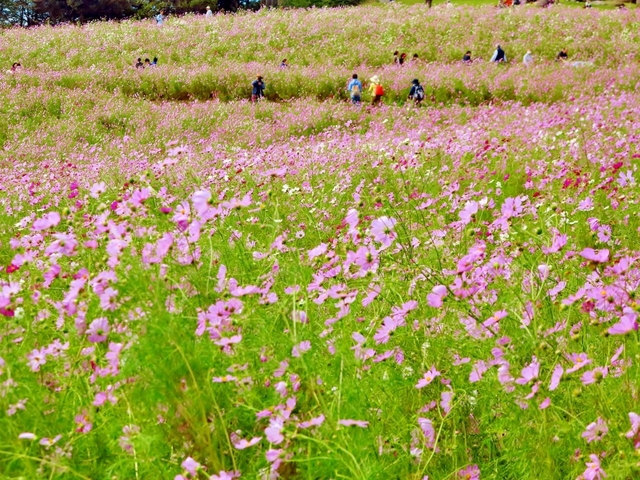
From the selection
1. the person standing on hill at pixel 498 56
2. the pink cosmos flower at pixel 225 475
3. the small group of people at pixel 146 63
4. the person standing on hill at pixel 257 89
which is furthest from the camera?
the small group of people at pixel 146 63

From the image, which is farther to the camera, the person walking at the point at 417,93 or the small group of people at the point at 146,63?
the small group of people at the point at 146,63

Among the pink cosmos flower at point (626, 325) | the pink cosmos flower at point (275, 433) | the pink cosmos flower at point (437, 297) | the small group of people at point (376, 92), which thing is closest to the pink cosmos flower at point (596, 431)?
the pink cosmos flower at point (626, 325)

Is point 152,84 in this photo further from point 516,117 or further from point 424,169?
point 424,169

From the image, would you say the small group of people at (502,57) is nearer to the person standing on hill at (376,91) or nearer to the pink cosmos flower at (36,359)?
the person standing on hill at (376,91)

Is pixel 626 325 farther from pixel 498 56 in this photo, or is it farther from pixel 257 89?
pixel 498 56

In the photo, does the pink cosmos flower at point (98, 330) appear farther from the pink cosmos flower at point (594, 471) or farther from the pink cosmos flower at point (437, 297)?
the pink cosmos flower at point (594, 471)

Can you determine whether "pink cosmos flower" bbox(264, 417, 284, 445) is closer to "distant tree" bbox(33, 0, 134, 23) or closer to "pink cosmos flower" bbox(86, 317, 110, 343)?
"pink cosmos flower" bbox(86, 317, 110, 343)

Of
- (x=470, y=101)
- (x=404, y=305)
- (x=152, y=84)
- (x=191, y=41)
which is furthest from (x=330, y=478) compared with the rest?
(x=191, y=41)

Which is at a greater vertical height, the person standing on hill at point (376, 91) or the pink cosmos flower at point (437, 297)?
the pink cosmos flower at point (437, 297)

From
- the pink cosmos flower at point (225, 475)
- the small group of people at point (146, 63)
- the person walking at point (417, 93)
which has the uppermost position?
the small group of people at point (146, 63)

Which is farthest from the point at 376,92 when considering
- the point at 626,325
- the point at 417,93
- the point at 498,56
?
the point at 626,325

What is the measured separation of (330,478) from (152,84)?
17.9m

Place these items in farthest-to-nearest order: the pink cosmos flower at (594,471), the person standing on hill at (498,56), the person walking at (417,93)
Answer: the person standing on hill at (498,56)
the person walking at (417,93)
the pink cosmos flower at (594,471)

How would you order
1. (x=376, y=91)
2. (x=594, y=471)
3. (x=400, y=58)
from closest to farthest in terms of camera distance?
(x=594, y=471), (x=376, y=91), (x=400, y=58)
